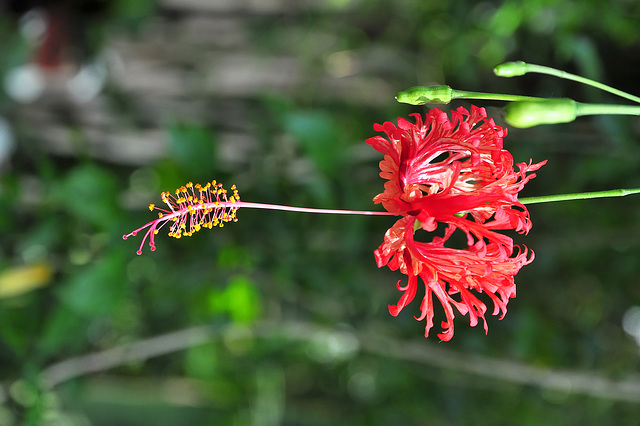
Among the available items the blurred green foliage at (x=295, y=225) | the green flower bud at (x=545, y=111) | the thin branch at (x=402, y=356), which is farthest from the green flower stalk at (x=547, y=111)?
the thin branch at (x=402, y=356)

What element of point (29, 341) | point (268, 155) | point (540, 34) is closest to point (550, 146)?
point (540, 34)

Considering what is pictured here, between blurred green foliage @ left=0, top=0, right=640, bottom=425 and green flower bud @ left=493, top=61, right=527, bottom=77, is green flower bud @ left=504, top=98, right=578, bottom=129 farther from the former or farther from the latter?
blurred green foliage @ left=0, top=0, right=640, bottom=425

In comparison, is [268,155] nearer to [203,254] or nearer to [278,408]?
[203,254]

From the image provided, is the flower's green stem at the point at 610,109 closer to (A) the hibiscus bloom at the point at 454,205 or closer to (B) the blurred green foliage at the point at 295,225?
(A) the hibiscus bloom at the point at 454,205

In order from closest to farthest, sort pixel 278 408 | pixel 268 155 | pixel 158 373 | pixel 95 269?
pixel 95 269 < pixel 268 155 < pixel 278 408 < pixel 158 373

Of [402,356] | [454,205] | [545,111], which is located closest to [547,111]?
[545,111]

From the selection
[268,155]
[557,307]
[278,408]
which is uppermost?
[268,155]

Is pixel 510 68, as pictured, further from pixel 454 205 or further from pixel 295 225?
pixel 295 225

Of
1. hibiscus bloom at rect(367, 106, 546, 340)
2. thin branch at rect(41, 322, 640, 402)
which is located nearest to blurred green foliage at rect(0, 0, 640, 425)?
thin branch at rect(41, 322, 640, 402)
